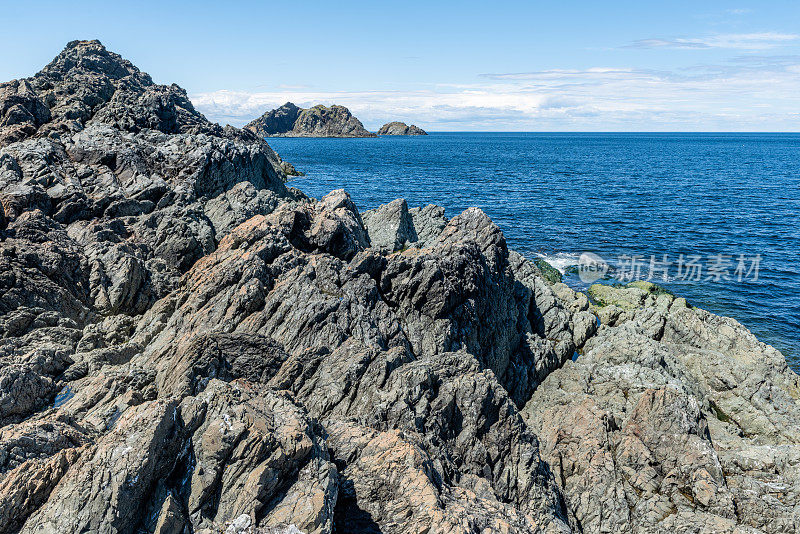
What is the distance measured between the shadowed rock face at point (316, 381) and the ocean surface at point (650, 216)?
844 inches

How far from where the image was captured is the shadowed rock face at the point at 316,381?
1259cm

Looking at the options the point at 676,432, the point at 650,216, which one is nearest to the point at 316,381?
the point at 676,432

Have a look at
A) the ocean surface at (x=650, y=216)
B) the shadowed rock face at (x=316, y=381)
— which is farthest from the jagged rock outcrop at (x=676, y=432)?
the ocean surface at (x=650, y=216)

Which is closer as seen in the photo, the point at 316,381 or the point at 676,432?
the point at 316,381

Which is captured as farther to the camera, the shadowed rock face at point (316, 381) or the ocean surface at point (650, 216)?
the ocean surface at point (650, 216)

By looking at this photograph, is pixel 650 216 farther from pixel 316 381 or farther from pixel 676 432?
pixel 316 381

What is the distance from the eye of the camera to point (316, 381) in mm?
20297

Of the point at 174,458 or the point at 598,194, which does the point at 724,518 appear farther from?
the point at 598,194

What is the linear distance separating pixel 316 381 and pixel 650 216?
84.8 meters

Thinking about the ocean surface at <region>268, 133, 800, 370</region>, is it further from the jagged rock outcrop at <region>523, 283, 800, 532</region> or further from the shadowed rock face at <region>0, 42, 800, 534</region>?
the shadowed rock face at <region>0, 42, 800, 534</region>

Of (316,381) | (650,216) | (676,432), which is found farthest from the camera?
(650,216)

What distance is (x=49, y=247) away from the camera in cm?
2564

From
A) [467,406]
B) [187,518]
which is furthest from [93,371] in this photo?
[467,406]

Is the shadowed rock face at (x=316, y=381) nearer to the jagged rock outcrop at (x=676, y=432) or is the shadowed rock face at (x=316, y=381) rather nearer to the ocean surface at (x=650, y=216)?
the jagged rock outcrop at (x=676, y=432)
